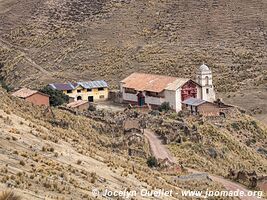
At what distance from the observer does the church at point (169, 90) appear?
2111 inches

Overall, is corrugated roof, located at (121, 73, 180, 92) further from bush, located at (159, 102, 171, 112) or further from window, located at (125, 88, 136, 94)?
bush, located at (159, 102, 171, 112)

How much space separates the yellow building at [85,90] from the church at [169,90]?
2869 millimetres

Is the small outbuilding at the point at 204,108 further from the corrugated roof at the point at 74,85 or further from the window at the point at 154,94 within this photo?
the corrugated roof at the point at 74,85

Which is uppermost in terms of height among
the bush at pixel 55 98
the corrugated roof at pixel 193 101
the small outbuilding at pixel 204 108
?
the bush at pixel 55 98

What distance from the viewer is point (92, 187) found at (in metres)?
20.5

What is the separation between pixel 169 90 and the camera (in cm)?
5366

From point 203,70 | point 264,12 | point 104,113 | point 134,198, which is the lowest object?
point 134,198

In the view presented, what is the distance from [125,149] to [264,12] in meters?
51.2

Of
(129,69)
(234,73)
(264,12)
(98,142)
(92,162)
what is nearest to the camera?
(92,162)

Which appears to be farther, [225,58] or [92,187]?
[225,58]

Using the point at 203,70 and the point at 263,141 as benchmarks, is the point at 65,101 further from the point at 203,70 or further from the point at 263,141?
the point at 263,141

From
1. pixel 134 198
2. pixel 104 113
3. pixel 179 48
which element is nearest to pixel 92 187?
pixel 134 198

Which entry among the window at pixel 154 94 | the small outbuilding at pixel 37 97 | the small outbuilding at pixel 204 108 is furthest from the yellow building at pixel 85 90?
the small outbuilding at pixel 204 108

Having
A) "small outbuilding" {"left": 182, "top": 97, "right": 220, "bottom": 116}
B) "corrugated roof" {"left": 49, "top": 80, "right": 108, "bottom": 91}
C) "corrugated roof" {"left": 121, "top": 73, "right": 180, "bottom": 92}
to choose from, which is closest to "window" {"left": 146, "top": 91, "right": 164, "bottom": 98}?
"corrugated roof" {"left": 121, "top": 73, "right": 180, "bottom": 92}
